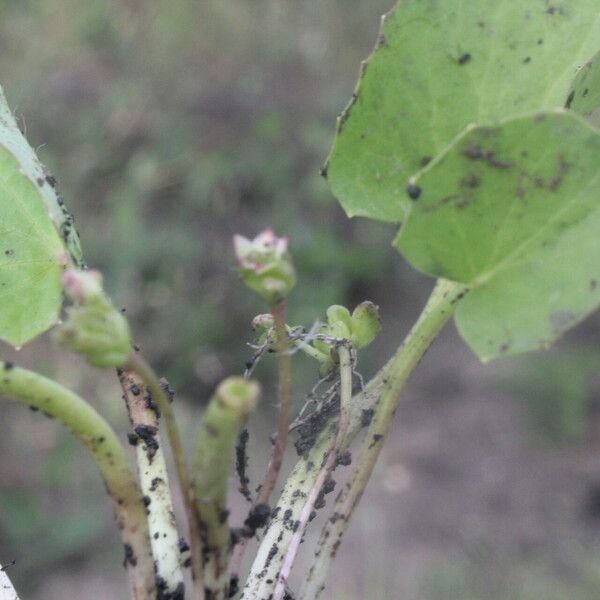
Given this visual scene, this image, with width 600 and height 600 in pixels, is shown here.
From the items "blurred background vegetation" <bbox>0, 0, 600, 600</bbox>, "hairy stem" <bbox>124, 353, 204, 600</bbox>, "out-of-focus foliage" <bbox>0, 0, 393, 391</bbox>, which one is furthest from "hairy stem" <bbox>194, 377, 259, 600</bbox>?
"out-of-focus foliage" <bbox>0, 0, 393, 391</bbox>

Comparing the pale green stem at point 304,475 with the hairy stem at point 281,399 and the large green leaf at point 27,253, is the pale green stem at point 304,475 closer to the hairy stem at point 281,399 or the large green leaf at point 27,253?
the hairy stem at point 281,399

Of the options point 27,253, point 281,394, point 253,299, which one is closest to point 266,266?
point 281,394

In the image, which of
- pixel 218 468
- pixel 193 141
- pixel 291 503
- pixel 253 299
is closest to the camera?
pixel 218 468

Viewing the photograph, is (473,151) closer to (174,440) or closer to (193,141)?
(174,440)

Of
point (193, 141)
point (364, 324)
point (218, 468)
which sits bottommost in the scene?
point (218, 468)

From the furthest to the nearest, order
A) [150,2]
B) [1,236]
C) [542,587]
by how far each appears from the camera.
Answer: [150,2]
[542,587]
[1,236]

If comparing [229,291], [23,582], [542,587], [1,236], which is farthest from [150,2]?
[1,236]

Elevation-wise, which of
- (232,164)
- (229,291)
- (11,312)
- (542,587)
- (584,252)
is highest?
(232,164)

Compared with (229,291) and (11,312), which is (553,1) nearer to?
(11,312)
